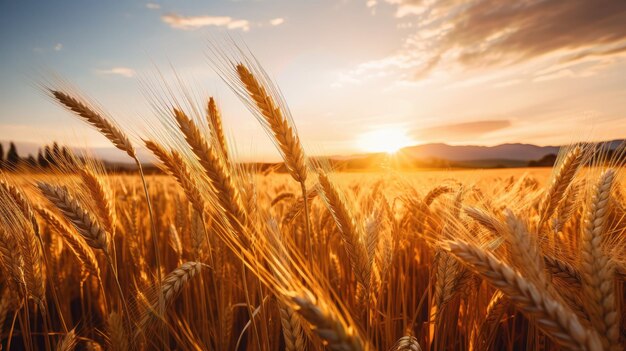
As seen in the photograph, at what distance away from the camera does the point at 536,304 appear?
2.66 feet

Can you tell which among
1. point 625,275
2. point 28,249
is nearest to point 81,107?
point 28,249

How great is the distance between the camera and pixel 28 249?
161cm

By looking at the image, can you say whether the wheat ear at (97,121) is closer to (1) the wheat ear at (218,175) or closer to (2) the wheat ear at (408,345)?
(1) the wheat ear at (218,175)

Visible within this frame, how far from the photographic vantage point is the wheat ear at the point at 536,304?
745 millimetres

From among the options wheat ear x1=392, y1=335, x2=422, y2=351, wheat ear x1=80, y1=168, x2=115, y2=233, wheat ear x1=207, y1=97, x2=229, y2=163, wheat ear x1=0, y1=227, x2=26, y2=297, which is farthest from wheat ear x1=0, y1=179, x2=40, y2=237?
wheat ear x1=392, y1=335, x2=422, y2=351

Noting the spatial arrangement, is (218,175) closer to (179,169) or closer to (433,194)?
(179,169)

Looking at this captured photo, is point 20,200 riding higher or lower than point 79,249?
higher

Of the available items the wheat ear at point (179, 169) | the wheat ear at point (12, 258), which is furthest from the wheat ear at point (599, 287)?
the wheat ear at point (12, 258)

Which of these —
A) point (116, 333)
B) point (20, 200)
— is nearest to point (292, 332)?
point (116, 333)

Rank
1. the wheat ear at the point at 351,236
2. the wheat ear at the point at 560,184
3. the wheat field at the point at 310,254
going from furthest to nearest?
1. the wheat ear at the point at 560,184
2. the wheat ear at the point at 351,236
3. the wheat field at the point at 310,254

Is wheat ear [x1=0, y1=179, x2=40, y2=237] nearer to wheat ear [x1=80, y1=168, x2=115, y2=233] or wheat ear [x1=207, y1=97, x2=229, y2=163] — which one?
wheat ear [x1=80, y1=168, x2=115, y2=233]


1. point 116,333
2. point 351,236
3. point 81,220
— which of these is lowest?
point 116,333

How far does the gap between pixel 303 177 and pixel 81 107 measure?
1.28 metres

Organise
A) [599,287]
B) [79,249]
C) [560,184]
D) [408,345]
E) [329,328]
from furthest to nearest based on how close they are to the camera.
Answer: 1. [560,184]
2. [79,249]
3. [408,345]
4. [599,287]
5. [329,328]
